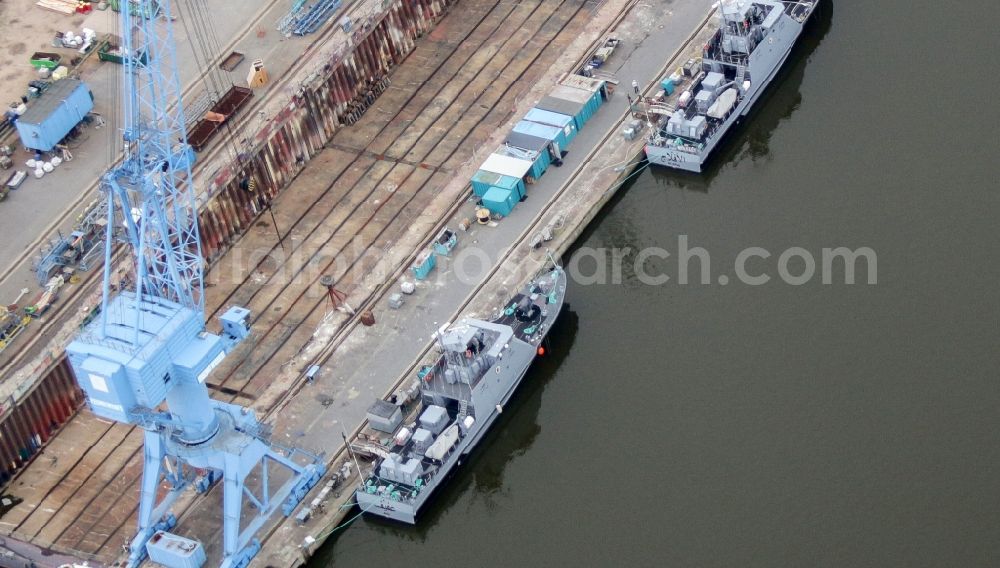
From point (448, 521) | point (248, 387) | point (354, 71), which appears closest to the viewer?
point (448, 521)

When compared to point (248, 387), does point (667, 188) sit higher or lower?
higher

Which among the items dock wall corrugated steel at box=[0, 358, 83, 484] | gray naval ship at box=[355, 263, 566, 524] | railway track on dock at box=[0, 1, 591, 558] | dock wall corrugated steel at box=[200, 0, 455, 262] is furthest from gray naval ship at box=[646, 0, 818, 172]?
dock wall corrugated steel at box=[0, 358, 83, 484]

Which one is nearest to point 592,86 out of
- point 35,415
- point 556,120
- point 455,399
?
point 556,120

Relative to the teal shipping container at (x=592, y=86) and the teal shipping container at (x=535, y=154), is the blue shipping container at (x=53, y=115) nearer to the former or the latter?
the teal shipping container at (x=535, y=154)

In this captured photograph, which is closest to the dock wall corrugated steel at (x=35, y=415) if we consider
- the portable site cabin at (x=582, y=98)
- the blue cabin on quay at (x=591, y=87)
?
the portable site cabin at (x=582, y=98)

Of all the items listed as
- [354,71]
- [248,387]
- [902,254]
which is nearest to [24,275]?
[248,387]

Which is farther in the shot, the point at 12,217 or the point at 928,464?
the point at 12,217

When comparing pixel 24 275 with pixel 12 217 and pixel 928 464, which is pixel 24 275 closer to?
pixel 12 217

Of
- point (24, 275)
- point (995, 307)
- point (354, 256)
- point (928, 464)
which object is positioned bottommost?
point (24, 275)
